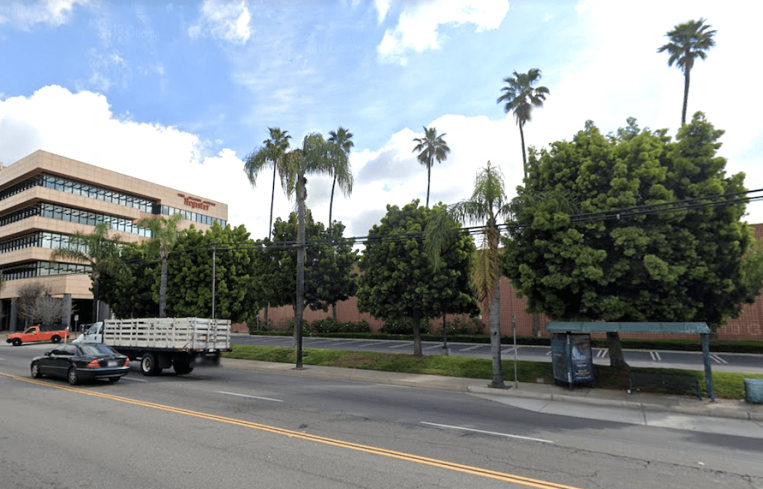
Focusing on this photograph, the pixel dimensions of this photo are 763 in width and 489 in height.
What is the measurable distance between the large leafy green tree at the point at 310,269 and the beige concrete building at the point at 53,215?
34.7 metres

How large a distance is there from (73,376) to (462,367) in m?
14.5

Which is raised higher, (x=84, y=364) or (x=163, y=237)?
(x=163, y=237)

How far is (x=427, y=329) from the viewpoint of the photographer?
130ft

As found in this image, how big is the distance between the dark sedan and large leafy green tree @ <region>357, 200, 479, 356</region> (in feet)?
36.5

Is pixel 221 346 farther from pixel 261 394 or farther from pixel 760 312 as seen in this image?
pixel 760 312

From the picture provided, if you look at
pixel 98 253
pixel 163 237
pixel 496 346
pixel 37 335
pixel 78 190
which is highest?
pixel 78 190

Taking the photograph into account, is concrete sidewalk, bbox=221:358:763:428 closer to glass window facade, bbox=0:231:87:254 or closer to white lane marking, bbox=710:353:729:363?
white lane marking, bbox=710:353:729:363

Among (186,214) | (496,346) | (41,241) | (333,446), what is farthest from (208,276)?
(186,214)

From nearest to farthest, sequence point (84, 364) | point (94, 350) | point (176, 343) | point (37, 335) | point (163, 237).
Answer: point (84, 364), point (94, 350), point (176, 343), point (163, 237), point (37, 335)

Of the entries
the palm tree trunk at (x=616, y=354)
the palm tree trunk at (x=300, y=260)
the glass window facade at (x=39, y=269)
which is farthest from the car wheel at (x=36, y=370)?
the glass window facade at (x=39, y=269)

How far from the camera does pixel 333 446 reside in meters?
7.84

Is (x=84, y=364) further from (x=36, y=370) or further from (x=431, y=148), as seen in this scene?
(x=431, y=148)

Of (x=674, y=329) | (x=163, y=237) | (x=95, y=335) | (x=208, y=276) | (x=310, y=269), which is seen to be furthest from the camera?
(x=310, y=269)

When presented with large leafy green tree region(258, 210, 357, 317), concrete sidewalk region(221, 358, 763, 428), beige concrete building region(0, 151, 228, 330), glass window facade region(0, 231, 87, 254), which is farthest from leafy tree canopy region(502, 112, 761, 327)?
glass window facade region(0, 231, 87, 254)
